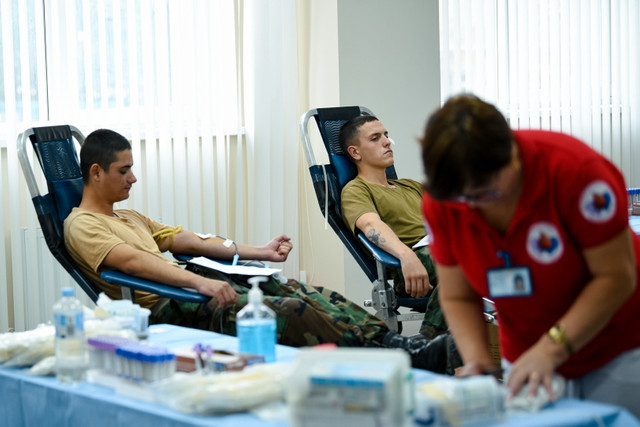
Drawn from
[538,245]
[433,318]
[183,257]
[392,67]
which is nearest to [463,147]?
[538,245]

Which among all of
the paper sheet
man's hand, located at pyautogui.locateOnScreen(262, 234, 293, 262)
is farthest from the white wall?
the paper sheet

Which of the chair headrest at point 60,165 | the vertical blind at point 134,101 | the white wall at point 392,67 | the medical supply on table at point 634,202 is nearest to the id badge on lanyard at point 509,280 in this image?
the chair headrest at point 60,165

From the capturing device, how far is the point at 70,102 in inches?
158

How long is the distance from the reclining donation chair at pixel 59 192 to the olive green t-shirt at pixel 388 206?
0.86 metres

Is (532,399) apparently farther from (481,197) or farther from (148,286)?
(148,286)

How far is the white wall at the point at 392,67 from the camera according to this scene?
15.8ft

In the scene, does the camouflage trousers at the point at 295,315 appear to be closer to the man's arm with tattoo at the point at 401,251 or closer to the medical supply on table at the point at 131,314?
the man's arm with tattoo at the point at 401,251

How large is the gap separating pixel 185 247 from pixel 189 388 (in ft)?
6.14

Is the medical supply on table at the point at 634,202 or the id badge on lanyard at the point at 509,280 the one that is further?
the medical supply on table at the point at 634,202

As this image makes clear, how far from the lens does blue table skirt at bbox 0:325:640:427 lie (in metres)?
1.40

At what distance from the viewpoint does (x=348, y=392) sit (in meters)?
1.25

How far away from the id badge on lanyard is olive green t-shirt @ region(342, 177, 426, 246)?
6.15ft

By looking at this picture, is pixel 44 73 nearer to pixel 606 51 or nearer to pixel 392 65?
pixel 392 65

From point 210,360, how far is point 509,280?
59 cm
